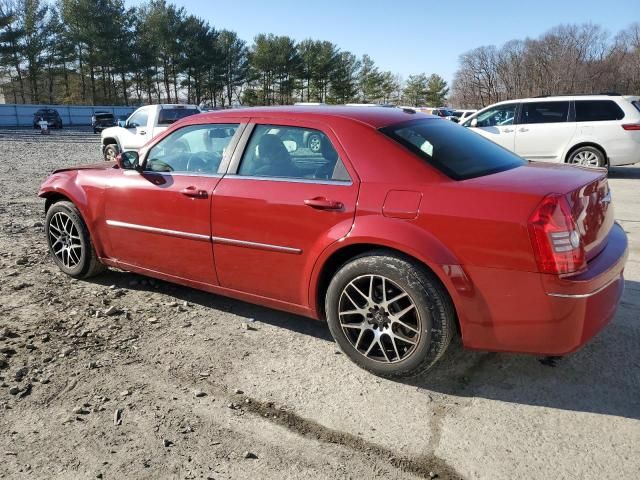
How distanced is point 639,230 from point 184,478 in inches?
257

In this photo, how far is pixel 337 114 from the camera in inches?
142

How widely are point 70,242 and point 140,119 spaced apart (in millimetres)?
10842

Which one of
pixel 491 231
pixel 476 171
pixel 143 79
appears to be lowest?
pixel 491 231

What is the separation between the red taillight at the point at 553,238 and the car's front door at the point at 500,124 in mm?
10096

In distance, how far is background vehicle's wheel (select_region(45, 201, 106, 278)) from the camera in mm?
4836

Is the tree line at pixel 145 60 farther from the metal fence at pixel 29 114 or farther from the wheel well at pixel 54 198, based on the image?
the wheel well at pixel 54 198

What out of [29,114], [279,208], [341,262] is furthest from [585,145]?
[29,114]

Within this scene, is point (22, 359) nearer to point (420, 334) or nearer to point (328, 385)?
point (328, 385)

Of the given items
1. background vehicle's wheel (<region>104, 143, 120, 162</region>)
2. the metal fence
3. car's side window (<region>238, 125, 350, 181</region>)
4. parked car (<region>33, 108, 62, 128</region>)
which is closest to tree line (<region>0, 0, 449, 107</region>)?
the metal fence

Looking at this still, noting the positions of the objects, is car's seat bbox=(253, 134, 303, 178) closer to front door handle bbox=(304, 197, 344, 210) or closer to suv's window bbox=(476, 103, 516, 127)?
front door handle bbox=(304, 197, 344, 210)

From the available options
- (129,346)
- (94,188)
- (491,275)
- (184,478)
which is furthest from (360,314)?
(94,188)

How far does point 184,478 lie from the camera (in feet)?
7.98

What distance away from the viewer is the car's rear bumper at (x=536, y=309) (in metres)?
2.74

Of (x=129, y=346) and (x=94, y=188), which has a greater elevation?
(x=94, y=188)
